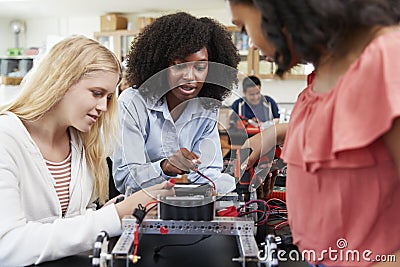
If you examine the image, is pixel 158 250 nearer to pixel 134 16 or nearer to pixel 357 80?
pixel 357 80

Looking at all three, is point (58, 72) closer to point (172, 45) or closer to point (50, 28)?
point (172, 45)

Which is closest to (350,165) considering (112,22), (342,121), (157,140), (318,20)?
(342,121)

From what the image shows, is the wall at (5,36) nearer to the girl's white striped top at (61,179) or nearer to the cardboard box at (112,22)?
the cardboard box at (112,22)

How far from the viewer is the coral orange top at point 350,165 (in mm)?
494

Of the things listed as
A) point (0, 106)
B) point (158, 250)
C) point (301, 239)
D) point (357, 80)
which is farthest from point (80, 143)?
point (357, 80)

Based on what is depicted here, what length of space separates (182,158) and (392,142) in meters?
0.55

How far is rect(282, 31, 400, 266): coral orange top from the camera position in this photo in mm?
494

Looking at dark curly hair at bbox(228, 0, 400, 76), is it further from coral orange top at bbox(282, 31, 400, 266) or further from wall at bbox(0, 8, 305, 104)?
wall at bbox(0, 8, 305, 104)

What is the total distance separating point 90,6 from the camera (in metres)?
4.84

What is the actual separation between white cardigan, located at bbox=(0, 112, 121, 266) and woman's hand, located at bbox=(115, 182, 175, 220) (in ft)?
0.06

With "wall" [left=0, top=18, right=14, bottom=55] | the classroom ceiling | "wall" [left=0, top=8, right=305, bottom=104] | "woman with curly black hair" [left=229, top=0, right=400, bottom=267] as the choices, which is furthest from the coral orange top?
"wall" [left=0, top=18, right=14, bottom=55]

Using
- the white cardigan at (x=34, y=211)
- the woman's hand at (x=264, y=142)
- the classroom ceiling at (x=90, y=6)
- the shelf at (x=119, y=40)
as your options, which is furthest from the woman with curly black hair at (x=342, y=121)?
the shelf at (x=119, y=40)

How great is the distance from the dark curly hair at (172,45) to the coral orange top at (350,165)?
577mm

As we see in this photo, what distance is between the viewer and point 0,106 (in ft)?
3.62
